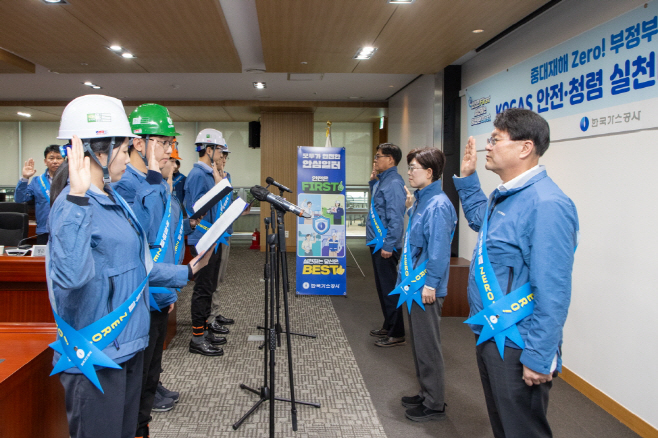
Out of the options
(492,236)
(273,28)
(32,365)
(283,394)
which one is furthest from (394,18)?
(32,365)

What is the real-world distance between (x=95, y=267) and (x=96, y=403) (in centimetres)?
42

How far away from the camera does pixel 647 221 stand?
7.99 feet

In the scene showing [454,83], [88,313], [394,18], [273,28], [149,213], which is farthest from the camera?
[454,83]

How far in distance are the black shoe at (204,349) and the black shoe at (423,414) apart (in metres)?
1.65

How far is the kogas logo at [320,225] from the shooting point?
17.1 ft

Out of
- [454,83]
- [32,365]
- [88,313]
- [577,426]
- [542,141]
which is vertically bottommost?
[577,426]

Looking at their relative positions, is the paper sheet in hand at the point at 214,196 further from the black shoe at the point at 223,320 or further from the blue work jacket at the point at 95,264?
the black shoe at the point at 223,320

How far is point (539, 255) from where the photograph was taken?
57.7 inches

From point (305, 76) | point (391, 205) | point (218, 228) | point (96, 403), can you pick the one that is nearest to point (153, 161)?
point (218, 228)

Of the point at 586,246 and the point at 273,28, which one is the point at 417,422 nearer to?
the point at 586,246

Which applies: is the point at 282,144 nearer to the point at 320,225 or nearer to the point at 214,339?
the point at 320,225

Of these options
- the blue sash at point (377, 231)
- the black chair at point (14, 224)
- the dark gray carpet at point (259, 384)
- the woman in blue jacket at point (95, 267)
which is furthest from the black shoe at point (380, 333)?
the black chair at point (14, 224)

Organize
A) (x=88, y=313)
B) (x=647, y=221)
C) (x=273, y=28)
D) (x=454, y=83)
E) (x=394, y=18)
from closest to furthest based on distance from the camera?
(x=88, y=313) → (x=647, y=221) → (x=394, y=18) → (x=273, y=28) → (x=454, y=83)

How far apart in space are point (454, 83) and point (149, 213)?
4250mm
